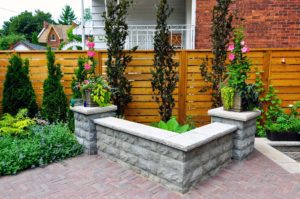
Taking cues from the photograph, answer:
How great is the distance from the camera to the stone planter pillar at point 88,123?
3912 millimetres

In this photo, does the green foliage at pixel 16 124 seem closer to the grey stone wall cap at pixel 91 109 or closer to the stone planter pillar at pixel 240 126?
the grey stone wall cap at pixel 91 109

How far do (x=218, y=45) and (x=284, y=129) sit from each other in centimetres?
204

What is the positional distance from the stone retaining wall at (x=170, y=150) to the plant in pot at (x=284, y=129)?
1.53 meters

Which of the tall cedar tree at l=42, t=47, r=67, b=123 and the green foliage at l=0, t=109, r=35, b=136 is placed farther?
the tall cedar tree at l=42, t=47, r=67, b=123

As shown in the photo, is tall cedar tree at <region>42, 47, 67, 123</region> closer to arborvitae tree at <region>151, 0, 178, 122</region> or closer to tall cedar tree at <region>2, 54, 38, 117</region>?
tall cedar tree at <region>2, 54, 38, 117</region>

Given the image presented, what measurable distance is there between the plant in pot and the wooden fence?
47 cm

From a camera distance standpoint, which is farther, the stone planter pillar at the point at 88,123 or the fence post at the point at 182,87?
the fence post at the point at 182,87

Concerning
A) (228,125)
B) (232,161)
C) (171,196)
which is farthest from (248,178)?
(171,196)

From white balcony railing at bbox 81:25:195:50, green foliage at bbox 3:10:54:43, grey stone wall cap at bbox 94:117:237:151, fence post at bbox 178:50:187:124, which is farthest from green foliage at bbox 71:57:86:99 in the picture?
green foliage at bbox 3:10:54:43

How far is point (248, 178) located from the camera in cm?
315

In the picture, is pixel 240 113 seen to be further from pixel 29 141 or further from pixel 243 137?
pixel 29 141

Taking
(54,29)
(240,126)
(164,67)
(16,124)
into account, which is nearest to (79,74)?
(16,124)

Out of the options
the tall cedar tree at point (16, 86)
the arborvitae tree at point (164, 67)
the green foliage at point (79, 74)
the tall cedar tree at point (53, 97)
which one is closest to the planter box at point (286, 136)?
the arborvitae tree at point (164, 67)

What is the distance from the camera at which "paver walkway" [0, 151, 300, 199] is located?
280cm
